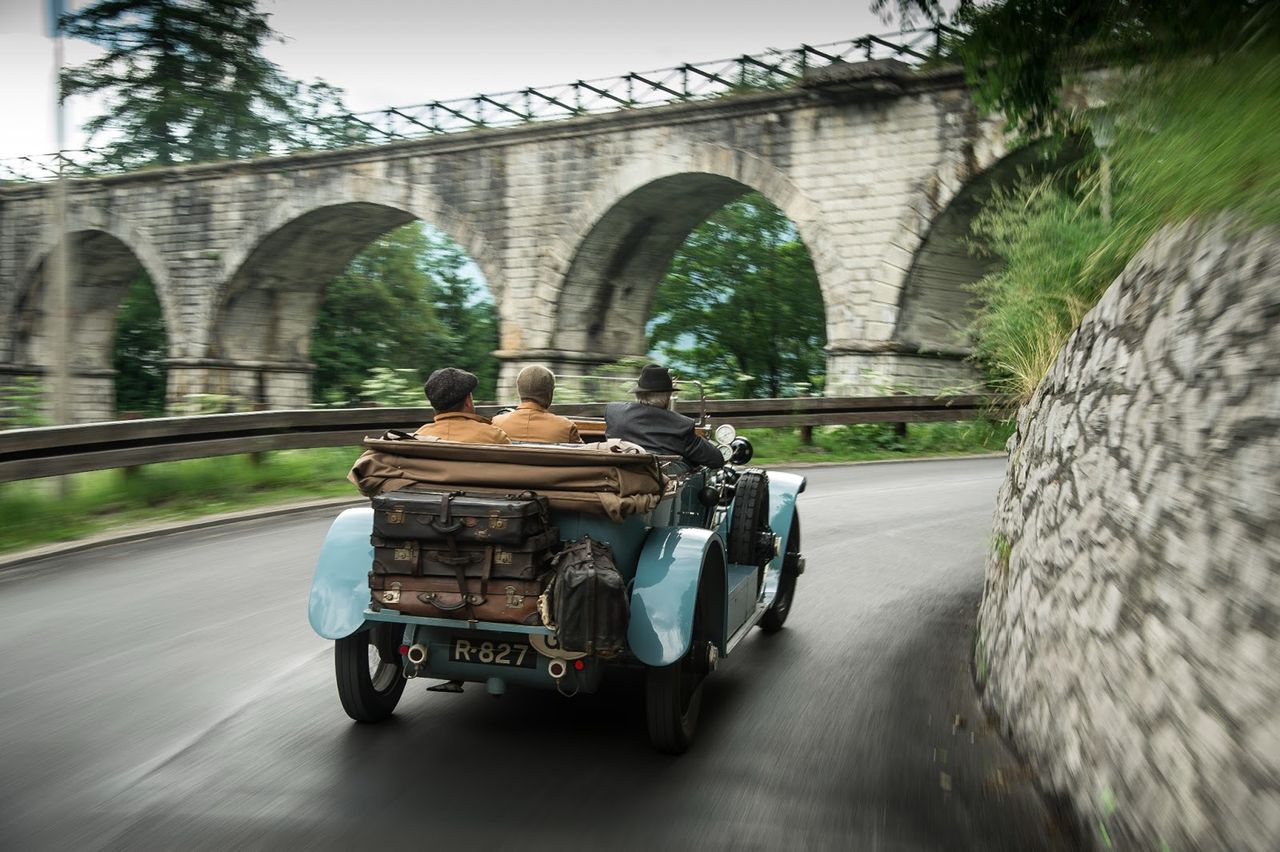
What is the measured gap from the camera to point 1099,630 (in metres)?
3.36

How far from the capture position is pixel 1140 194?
4578mm

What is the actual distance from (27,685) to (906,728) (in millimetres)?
3559

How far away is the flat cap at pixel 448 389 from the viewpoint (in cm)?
449

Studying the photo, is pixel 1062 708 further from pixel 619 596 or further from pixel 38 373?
pixel 38 373

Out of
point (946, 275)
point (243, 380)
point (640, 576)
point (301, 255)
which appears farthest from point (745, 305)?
point (640, 576)

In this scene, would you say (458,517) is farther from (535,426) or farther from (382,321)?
(382,321)

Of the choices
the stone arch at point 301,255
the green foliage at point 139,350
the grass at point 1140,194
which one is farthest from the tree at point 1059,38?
the green foliage at point 139,350

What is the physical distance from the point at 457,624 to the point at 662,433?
148 cm

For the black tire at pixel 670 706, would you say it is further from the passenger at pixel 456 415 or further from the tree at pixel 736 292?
the tree at pixel 736 292

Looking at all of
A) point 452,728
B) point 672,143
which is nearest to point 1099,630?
point 452,728

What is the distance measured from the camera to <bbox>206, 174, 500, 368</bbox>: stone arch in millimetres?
24828

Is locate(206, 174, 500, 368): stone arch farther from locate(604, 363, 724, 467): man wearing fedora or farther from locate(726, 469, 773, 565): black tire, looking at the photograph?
locate(604, 363, 724, 467): man wearing fedora

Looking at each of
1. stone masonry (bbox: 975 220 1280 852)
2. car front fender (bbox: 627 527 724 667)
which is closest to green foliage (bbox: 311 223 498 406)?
car front fender (bbox: 627 527 724 667)

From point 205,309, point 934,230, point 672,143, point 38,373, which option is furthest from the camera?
point 38,373
